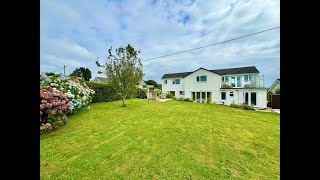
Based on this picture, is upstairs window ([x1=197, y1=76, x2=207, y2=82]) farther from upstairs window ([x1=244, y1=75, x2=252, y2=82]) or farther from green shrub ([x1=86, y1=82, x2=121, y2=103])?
green shrub ([x1=86, y1=82, x2=121, y2=103])

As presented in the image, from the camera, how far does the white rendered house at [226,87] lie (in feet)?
56.1

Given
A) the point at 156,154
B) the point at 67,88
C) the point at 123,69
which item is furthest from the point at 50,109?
the point at 123,69

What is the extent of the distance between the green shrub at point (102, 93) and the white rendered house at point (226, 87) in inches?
477

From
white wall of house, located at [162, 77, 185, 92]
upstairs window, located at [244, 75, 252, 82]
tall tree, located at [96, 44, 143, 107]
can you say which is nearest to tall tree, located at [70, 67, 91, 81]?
white wall of house, located at [162, 77, 185, 92]

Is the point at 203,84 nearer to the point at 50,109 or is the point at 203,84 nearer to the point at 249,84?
the point at 249,84

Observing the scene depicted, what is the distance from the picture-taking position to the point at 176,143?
14.4 feet

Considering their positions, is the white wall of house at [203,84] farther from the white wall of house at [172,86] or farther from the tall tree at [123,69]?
the tall tree at [123,69]

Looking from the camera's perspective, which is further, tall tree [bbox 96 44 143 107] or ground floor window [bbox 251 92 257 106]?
ground floor window [bbox 251 92 257 106]

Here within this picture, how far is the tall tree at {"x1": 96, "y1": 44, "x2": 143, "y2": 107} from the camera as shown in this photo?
11.2m

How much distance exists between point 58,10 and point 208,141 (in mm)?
4930

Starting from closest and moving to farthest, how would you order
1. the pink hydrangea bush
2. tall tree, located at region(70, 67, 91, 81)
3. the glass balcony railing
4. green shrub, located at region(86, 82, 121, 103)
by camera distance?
the pink hydrangea bush < green shrub, located at region(86, 82, 121, 103) < the glass balcony railing < tall tree, located at region(70, 67, 91, 81)

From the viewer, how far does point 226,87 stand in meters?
19.3

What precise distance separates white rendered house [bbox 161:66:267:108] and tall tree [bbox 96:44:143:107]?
490 inches
